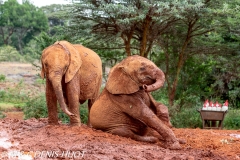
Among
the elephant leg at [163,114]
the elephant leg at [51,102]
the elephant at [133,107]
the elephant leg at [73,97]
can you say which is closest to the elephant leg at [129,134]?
the elephant at [133,107]

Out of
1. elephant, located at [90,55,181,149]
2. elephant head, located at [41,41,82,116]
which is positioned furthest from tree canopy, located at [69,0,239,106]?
elephant, located at [90,55,181,149]

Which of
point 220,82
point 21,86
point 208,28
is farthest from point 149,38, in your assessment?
point 21,86

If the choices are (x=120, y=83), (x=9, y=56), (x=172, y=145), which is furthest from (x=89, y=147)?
(x=9, y=56)

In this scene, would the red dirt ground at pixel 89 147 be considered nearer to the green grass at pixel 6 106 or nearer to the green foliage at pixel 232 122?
the green foliage at pixel 232 122

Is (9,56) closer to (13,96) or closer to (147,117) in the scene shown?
(13,96)

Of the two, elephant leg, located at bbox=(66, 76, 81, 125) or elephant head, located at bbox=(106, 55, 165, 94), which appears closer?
elephant head, located at bbox=(106, 55, 165, 94)

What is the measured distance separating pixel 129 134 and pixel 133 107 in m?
0.44

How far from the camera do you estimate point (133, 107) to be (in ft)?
18.2

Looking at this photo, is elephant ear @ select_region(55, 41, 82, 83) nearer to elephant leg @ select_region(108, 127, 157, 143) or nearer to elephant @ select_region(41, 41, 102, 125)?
elephant @ select_region(41, 41, 102, 125)

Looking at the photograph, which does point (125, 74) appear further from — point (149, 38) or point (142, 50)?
point (149, 38)

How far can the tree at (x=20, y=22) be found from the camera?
124ft

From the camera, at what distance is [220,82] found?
15.2 metres

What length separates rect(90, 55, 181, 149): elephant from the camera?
5344 millimetres

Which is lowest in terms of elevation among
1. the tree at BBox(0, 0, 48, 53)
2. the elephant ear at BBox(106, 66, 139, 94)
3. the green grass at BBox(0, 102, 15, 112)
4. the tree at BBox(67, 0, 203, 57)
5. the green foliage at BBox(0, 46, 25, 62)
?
the green grass at BBox(0, 102, 15, 112)
